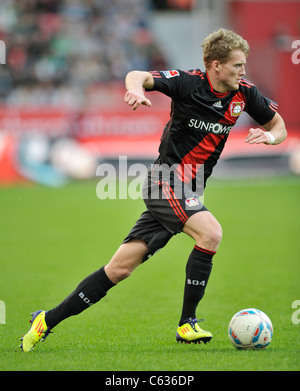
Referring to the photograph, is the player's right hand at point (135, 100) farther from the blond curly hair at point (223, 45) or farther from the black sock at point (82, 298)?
the black sock at point (82, 298)

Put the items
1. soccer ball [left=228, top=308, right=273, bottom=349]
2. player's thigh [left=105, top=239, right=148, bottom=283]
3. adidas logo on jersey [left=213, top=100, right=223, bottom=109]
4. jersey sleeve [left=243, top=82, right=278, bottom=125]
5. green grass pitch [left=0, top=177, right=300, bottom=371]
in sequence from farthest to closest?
jersey sleeve [left=243, top=82, right=278, bottom=125]
adidas logo on jersey [left=213, top=100, right=223, bottom=109]
player's thigh [left=105, top=239, right=148, bottom=283]
soccer ball [left=228, top=308, right=273, bottom=349]
green grass pitch [left=0, top=177, right=300, bottom=371]

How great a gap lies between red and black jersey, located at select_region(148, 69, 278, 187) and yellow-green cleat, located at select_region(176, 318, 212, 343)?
45.0 inches

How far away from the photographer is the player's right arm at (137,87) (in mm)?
4441

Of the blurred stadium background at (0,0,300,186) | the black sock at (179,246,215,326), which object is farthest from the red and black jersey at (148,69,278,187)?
the blurred stadium background at (0,0,300,186)

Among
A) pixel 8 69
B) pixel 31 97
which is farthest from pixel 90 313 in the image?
pixel 8 69

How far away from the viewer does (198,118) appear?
5168mm

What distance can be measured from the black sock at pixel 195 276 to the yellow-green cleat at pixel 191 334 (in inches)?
1.7

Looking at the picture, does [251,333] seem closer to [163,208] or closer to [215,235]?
[215,235]

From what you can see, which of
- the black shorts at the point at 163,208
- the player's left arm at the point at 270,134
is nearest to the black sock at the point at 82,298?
the black shorts at the point at 163,208

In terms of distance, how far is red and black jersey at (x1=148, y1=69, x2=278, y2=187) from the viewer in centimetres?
514

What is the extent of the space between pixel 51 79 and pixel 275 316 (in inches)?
630

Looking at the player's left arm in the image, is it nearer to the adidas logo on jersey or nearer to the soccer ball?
the adidas logo on jersey

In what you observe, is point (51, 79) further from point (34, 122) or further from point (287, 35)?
point (287, 35)

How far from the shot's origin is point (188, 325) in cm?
514
